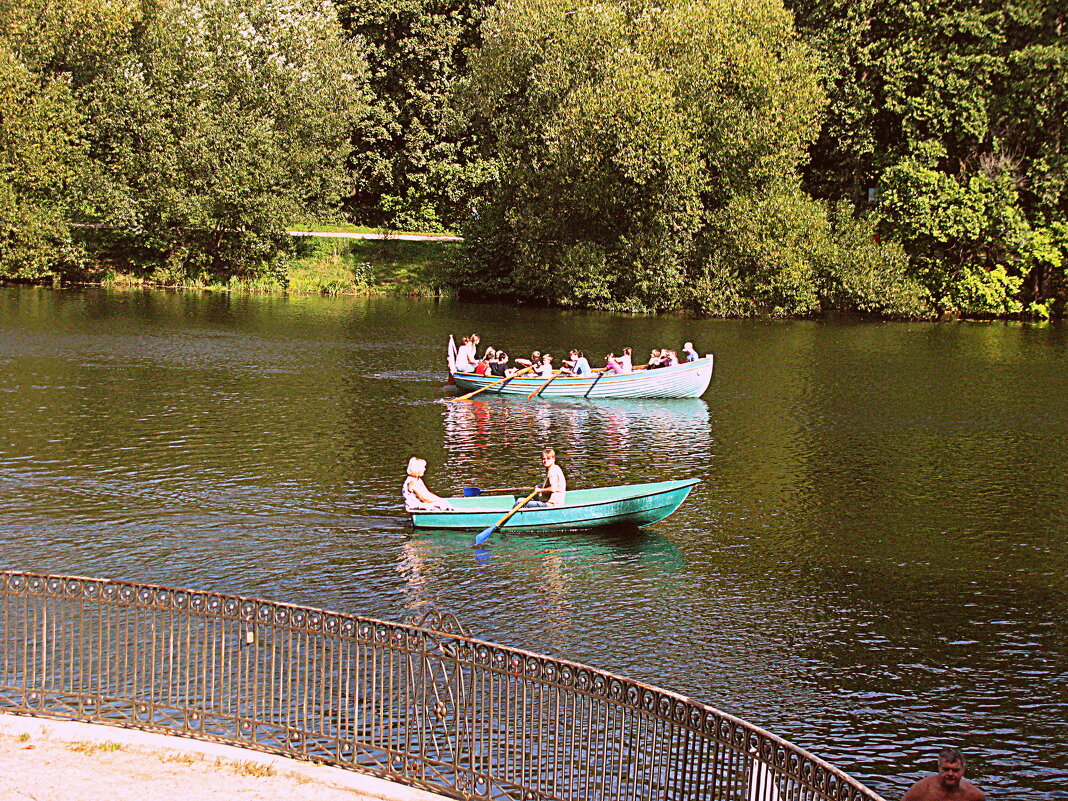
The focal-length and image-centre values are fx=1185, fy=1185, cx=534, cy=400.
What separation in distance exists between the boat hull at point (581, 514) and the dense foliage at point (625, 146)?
141 ft

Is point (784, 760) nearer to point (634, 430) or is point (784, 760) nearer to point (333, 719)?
point (333, 719)

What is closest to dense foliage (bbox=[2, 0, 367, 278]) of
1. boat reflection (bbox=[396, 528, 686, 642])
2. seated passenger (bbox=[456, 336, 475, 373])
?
seated passenger (bbox=[456, 336, 475, 373])

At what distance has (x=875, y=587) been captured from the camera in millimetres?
21078

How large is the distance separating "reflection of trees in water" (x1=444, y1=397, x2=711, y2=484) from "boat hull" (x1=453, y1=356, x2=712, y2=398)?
38 centimetres

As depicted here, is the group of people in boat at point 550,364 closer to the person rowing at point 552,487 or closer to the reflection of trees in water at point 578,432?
the reflection of trees in water at point 578,432

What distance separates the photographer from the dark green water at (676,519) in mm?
16766

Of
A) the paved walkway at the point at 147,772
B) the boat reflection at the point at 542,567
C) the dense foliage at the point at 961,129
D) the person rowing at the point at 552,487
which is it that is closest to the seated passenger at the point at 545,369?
the person rowing at the point at 552,487

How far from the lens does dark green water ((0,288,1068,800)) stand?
55.0 ft

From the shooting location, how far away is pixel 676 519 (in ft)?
→ 83.3

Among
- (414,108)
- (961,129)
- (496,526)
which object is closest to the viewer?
(496,526)

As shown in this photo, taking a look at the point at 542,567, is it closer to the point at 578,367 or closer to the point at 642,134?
the point at 578,367

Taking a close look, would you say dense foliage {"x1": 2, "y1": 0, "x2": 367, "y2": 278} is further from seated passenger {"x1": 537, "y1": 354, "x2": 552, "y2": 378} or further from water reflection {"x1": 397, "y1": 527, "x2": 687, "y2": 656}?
water reflection {"x1": 397, "y1": 527, "x2": 687, "y2": 656}

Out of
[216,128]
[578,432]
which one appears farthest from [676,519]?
[216,128]

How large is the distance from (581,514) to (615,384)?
18063mm
